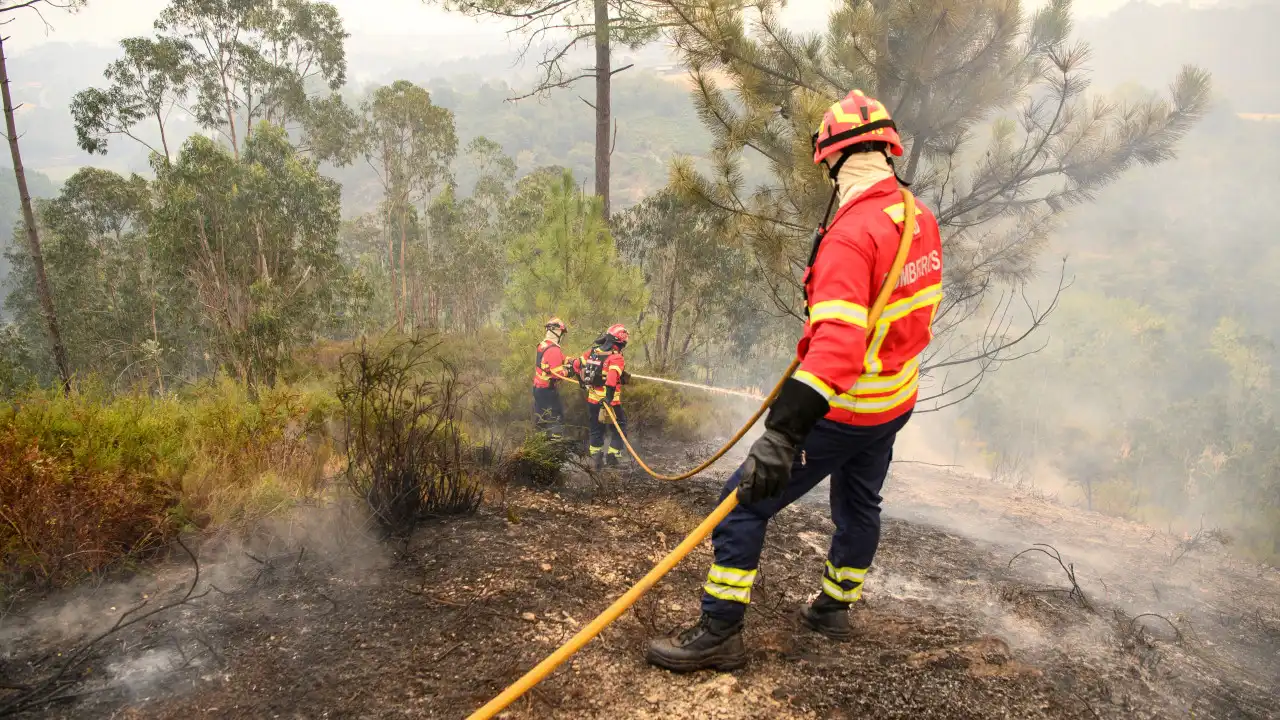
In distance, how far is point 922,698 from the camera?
7.32 feet

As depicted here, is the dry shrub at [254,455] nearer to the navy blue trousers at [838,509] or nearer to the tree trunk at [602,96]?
the navy blue trousers at [838,509]

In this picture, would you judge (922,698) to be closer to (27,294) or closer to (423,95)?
(423,95)

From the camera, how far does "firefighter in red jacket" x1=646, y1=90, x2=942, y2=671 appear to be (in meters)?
2.04

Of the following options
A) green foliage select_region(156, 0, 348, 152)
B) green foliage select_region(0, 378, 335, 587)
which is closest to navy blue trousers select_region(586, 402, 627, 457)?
green foliage select_region(0, 378, 335, 587)

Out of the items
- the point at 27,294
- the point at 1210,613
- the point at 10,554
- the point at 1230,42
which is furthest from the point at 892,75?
the point at 1230,42

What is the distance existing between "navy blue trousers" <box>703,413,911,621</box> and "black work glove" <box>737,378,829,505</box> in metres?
0.16

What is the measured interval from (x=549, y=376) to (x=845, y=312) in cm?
508

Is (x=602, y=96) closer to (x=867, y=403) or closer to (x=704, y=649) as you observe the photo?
(x=867, y=403)

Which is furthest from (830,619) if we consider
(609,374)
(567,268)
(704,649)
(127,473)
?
(567,268)

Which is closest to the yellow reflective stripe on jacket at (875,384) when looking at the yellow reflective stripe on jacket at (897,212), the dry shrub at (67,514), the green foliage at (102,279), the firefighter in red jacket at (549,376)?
the yellow reflective stripe on jacket at (897,212)

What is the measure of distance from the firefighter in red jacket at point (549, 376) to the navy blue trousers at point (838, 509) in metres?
4.16

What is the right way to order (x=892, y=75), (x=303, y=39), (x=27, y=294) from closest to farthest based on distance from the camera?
1. (x=892, y=75)
2. (x=303, y=39)
3. (x=27, y=294)

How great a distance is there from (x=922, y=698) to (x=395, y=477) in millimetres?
2646

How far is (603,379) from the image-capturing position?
657 cm
